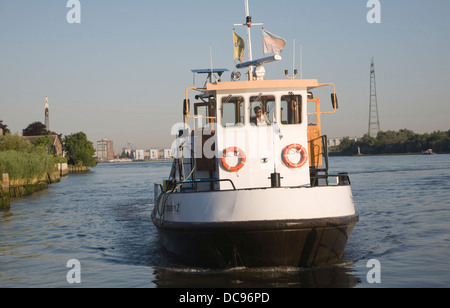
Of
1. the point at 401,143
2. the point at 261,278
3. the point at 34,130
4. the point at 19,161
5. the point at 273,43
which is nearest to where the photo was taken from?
the point at 261,278

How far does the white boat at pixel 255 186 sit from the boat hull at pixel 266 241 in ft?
0.07

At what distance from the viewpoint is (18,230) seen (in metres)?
21.7

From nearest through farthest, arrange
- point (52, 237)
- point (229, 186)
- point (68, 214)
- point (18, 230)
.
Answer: point (229, 186) → point (52, 237) → point (18, 230) → point (68, 214)

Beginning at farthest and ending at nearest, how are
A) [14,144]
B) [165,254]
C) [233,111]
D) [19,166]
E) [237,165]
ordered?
[14,144]
[19,166]
[165,254]
[233,111]
[237,165]

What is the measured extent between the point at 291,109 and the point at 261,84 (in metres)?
1.00

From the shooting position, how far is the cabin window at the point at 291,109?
43.3ft

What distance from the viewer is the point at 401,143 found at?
13450 centimetres

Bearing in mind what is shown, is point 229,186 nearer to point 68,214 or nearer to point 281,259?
point 281,259

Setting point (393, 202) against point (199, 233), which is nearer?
point (199, 233)

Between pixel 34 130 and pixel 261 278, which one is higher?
pixel 34 130

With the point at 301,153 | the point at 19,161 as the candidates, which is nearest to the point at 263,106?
the point at 301,153

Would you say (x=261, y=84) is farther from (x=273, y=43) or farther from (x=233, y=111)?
(x=273, y=43)

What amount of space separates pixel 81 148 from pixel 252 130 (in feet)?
346
